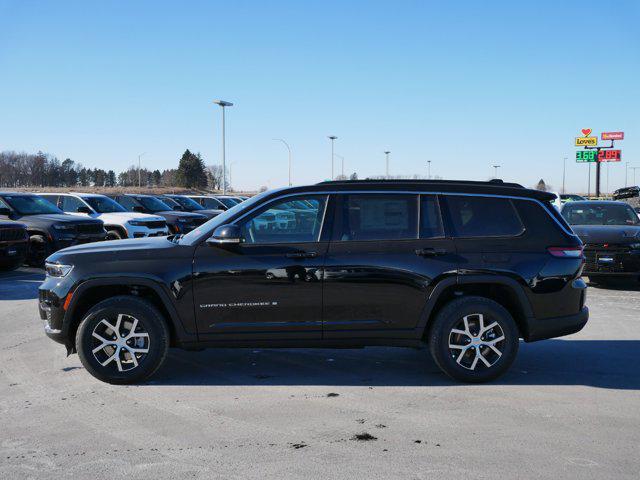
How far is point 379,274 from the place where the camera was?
212 inches

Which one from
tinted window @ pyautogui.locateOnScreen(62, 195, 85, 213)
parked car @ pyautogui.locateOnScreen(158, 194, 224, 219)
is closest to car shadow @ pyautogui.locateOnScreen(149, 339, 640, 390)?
tinted window @ pyautogui.locateOnScreen(62, 195, 85, 213)

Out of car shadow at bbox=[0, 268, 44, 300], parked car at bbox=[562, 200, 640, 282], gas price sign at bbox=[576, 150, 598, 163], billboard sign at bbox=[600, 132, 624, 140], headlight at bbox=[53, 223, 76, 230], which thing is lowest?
car shadow at bbox=[0, 268, 44, 300]

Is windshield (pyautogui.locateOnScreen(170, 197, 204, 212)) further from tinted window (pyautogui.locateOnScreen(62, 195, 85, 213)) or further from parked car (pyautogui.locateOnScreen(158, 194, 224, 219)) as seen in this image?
tinted window (pyautogui.locateOnScreen(62, 195, 85, 213))

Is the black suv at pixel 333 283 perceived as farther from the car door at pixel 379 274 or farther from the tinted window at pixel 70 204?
the tinted window at pixel 70 204

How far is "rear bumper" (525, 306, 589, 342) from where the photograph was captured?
5504 mm

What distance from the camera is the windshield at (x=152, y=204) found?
20.5 metres

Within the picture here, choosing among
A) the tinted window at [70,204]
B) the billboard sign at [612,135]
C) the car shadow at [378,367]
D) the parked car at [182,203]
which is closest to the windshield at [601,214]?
the car shadow at [378,367]

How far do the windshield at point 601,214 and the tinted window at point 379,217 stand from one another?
26.5ft

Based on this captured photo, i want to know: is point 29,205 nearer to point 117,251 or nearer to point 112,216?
point 112,216

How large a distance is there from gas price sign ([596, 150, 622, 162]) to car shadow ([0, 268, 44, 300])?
1788 inches

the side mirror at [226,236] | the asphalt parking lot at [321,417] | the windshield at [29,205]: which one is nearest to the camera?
the asphalt parking lot at [321,417]

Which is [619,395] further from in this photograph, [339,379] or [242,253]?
[242,253]

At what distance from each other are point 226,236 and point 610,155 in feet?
164

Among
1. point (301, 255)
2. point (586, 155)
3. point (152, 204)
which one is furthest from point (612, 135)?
point (301, 255)
